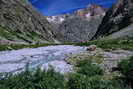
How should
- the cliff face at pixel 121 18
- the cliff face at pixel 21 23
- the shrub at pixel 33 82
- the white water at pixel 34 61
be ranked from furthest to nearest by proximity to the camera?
the cliff face at pixel 21 23
the cliff face at pixel 121 18
the white water at pixel 34 61
the shrub at pixel 33 82

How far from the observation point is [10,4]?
517 feet

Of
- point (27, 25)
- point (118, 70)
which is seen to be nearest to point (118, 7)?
point (27, 25)

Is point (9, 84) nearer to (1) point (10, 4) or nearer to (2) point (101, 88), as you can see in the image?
(2) point (101, 88)

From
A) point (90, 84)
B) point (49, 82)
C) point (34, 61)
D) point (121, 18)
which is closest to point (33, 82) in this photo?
point (49, 82)

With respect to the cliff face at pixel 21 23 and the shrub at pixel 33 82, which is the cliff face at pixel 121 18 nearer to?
the cliff face at pixel 21 23

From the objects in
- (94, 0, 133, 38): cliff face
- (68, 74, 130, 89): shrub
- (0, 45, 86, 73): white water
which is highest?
(94, 0, 133, 38): cliff face

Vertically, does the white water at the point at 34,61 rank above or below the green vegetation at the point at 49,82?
above

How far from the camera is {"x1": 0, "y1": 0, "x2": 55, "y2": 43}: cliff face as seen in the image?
465 feet

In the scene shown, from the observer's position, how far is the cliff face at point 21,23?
142 metres

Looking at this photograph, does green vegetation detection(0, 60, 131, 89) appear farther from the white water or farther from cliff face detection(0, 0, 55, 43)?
cliff face detection(0, 0, 55, 43)

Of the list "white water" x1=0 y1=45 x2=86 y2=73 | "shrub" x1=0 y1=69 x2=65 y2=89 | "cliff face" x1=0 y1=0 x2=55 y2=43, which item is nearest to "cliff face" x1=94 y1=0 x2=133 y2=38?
"cliff face" x1=0 y1=0 x2=55 y2=43

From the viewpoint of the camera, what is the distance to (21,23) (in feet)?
503

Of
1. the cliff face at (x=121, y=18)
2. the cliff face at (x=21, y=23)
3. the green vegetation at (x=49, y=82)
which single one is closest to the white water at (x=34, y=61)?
the green vegetation at (x=49, y=82)

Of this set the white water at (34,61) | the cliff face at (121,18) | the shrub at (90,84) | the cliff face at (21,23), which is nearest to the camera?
the shrub at (90,84)
